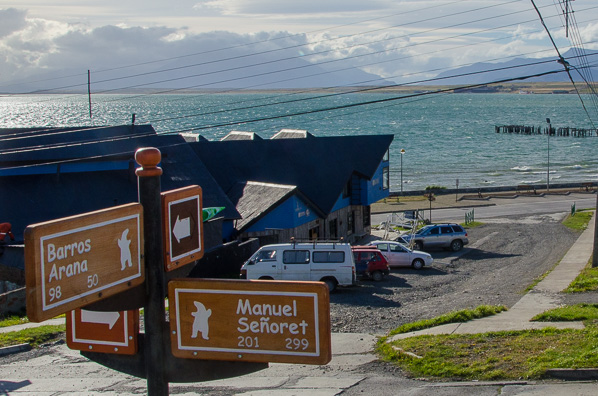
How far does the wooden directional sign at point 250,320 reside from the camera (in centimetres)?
416

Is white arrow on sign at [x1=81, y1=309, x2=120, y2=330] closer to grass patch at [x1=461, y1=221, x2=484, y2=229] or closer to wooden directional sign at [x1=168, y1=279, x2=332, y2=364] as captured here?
wooden directional sign at [x1=168, y1=279, x2=332, y2=364]

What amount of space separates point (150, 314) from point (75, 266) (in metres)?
0.75

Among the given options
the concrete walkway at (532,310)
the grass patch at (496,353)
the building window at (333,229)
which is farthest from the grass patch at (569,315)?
the building window at (333,229)

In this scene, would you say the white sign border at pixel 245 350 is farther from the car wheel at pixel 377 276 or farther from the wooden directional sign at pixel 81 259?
the car wheel at pixel 377 276

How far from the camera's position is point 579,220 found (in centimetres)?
4788

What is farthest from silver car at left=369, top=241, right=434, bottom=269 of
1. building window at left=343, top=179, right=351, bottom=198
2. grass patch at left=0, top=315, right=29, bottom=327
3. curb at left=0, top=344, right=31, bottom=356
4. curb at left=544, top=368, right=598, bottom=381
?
curb at left=544, top=368, right=598, bottom=381

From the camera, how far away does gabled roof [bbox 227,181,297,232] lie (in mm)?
31281

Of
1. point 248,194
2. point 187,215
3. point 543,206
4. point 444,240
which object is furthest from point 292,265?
point 543,206

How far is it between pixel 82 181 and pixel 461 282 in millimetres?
17220

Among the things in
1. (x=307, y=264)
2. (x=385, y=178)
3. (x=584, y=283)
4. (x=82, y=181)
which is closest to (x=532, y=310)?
(x=584, y=283)

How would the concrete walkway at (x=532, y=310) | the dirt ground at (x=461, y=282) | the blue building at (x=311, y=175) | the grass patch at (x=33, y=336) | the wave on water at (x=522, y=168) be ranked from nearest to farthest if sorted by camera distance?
the concrete walkway at (x=532, y=310) < the grass patch at (x=33, y=336) < the dirt ground at (x=461, y=282) < the blue building at (x=311, y=175) < the wave on water at (x=522, y=168)

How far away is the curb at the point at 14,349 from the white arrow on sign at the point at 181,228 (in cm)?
1281

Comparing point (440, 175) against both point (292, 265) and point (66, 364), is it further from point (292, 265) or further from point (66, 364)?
point (66, 364)

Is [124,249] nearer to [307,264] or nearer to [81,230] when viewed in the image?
[81,230]
